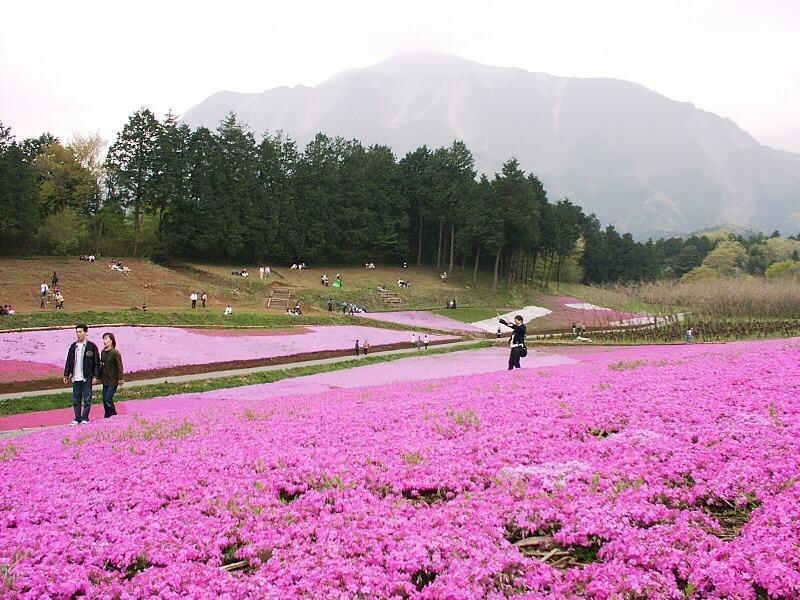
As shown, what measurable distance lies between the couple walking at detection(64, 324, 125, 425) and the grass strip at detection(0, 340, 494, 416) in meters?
5.48

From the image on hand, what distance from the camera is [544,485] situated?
748 cm

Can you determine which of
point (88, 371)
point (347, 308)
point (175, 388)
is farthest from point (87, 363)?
point (347, 308)

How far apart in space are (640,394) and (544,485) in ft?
21.4

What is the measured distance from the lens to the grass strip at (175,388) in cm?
2075

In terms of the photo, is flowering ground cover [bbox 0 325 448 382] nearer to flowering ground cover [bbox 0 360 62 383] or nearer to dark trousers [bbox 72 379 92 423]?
flowering ground cover [bbox 0 360 62 383]

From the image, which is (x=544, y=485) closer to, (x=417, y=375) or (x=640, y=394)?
(x=640, y=394)

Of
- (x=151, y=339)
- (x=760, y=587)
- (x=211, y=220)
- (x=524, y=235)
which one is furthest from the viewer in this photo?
(x=524, y=235)

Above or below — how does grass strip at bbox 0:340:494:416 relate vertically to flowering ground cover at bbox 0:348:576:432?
below

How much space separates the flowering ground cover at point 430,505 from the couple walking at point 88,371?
3.86m

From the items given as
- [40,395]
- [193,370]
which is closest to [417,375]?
[193,370]

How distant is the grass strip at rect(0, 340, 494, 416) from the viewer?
20.8 meters

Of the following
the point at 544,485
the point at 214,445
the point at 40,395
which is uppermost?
the point at 544,485

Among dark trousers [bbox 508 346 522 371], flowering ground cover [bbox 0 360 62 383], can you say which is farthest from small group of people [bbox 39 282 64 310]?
dark trousers [bbox 508 346 522 371]

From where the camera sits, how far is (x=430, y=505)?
7340 mm
